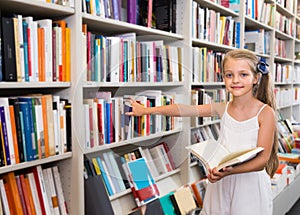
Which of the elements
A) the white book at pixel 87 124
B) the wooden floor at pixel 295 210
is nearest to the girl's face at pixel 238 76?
the white book at pixel 87 124

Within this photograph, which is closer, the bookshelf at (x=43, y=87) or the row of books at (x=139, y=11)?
the bookshelf at (x=43, y=87)

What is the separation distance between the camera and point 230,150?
1364mm

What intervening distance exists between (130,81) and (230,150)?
509 mm

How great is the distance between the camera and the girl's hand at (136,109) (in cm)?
123

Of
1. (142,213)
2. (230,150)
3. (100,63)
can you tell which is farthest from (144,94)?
(142,213)

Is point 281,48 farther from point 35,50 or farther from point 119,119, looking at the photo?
point 35,50

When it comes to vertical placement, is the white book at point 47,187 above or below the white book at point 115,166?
below

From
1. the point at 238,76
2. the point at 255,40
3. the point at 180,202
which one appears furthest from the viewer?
the point at 255,40

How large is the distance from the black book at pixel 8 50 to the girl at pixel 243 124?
454 mm

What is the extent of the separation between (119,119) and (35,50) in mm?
415

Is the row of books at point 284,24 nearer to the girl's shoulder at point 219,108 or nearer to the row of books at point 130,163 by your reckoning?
the girl's shoulder at point 219,108

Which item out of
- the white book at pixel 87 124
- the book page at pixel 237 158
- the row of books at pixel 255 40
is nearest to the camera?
the book page at pixel 237 158

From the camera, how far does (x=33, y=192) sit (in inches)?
51.6

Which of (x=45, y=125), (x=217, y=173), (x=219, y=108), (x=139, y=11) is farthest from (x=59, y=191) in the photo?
(x=139, y=11)
